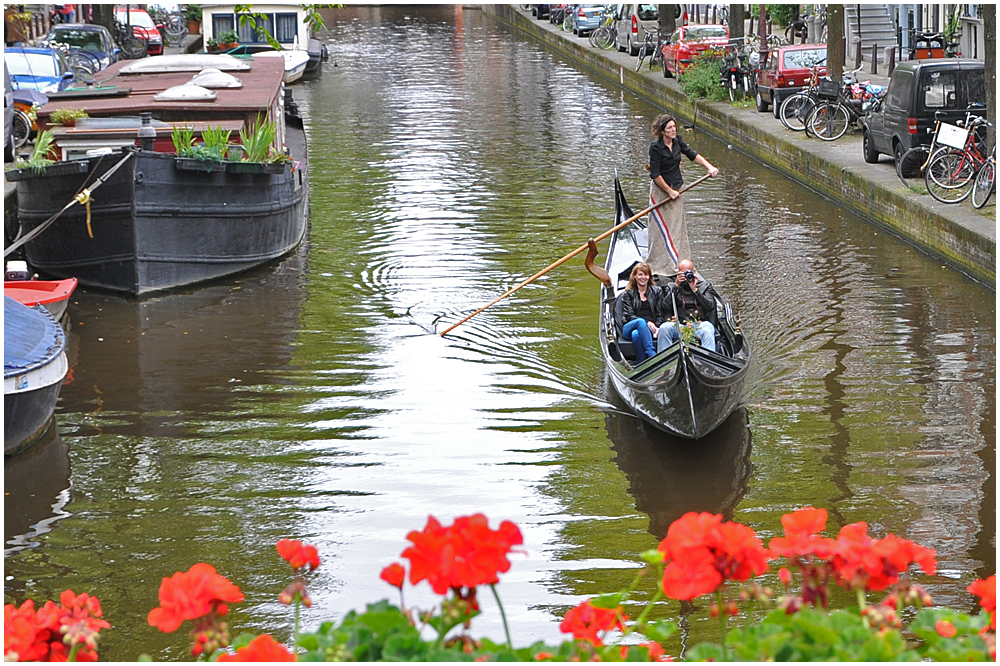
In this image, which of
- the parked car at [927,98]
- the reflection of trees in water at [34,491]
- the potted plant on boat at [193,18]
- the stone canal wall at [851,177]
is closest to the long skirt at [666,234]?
the stone canal wall at [851,177]

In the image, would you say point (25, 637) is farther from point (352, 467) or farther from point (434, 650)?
point (352, 467)

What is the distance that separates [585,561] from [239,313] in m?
6.95

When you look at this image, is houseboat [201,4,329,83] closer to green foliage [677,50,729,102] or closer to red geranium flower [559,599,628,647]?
green foliage [677,50,729,102]

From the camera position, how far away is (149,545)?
7.64m

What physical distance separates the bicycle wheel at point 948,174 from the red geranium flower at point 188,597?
1372 centimetres

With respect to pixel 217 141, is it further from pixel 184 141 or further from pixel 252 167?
pixel 252 167

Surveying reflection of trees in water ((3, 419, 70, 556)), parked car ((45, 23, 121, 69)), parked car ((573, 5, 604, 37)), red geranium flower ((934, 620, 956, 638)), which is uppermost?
parked car ((573, 5, 604, 37))

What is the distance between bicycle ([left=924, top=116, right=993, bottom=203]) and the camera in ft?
48.4

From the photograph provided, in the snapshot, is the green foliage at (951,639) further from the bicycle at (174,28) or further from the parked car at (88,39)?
the bicycle at (174,28)

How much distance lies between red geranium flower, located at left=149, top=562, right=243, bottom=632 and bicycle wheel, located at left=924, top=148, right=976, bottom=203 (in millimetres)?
13722

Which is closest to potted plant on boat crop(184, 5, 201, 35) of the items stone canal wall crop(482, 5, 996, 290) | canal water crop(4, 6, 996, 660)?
stone canal wall crop(482, 5, 996, 290)

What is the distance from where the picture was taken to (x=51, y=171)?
13.4 metres

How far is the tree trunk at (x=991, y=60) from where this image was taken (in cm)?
1415

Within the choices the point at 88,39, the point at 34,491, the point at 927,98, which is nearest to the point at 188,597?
the point at 34,491
